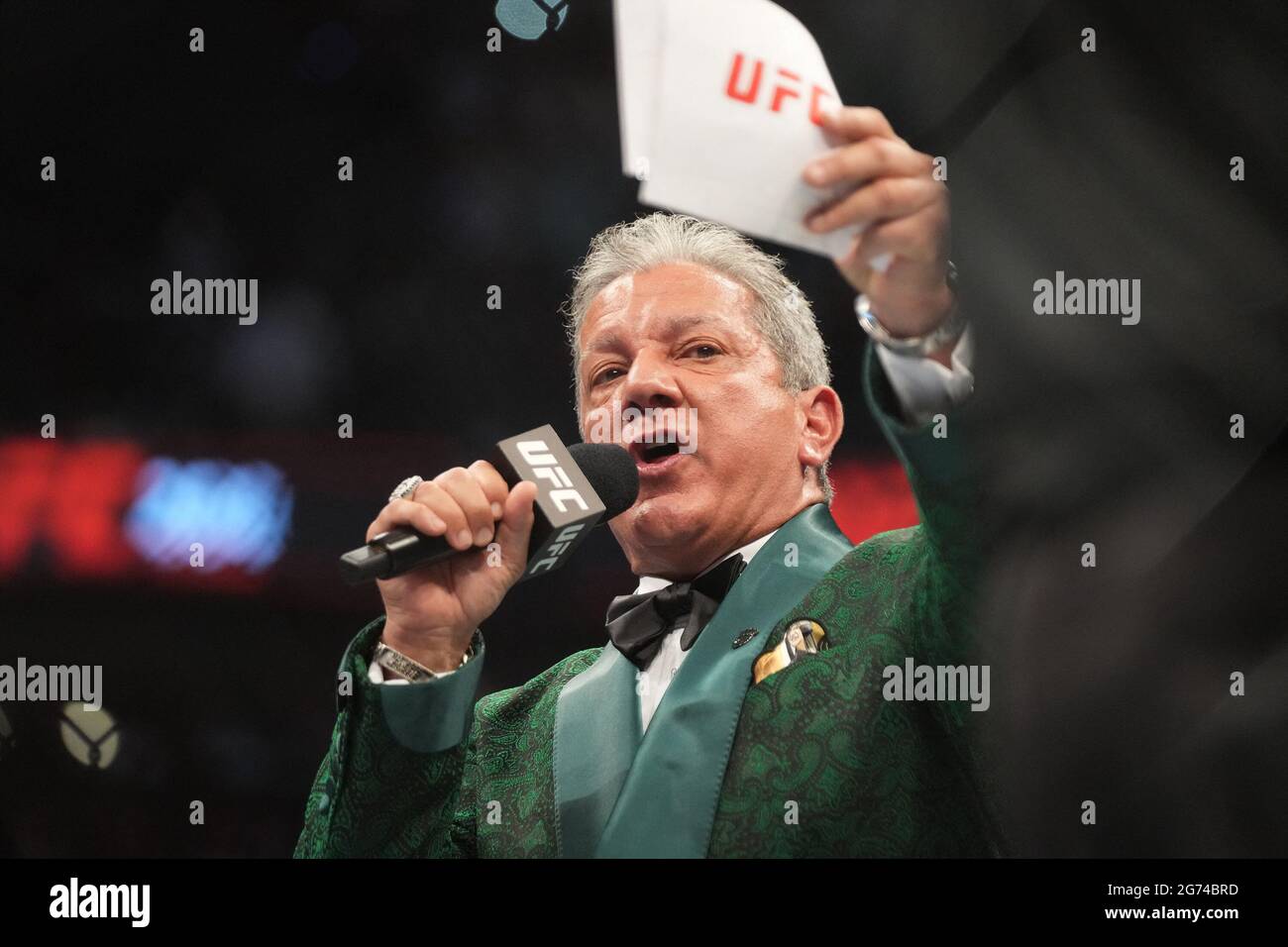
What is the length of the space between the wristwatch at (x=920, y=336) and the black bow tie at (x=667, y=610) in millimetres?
675

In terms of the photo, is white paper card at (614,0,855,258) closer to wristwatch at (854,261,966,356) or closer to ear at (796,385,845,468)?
wristwatch at (854,261,966,356)

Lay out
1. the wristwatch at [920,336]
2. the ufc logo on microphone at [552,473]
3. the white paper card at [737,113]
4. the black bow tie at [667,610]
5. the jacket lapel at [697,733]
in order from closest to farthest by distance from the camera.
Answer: the white paper card at [737,113] → the wristwatch at [920,336] → the ufc logo on microphone at [552,473] → the jacket lapel at [697,733] → the black bow tie at [667,610]

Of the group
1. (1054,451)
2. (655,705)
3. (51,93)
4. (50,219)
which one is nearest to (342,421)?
(50,219)

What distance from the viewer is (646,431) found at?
6.54 ft

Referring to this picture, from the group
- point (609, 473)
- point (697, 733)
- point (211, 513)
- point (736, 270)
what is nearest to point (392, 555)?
point (609, 473)

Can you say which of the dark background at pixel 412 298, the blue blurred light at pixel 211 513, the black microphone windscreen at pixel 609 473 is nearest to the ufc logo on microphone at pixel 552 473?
the black microphone windscreen at pixel 609 473

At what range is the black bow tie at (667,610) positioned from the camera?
6.30ft

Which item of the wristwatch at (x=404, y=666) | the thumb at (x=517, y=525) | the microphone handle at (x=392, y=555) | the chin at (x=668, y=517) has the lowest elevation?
the wristwatch at (x=404, y=666)

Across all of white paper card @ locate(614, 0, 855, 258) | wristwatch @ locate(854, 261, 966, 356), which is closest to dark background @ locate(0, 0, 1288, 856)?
wristwatch @ locate(854, 261, 966, 356)

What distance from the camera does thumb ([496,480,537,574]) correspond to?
1.48 metres

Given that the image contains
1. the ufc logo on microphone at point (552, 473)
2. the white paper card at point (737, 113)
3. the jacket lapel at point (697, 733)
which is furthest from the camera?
the jacket lapel at point (697, 733)

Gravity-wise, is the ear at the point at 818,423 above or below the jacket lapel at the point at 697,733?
above

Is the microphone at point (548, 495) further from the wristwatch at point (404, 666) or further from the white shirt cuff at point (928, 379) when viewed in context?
the white shirt cuff at point (928, 379)

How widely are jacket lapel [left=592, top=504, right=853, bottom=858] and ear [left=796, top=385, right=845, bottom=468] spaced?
0.32 metres
